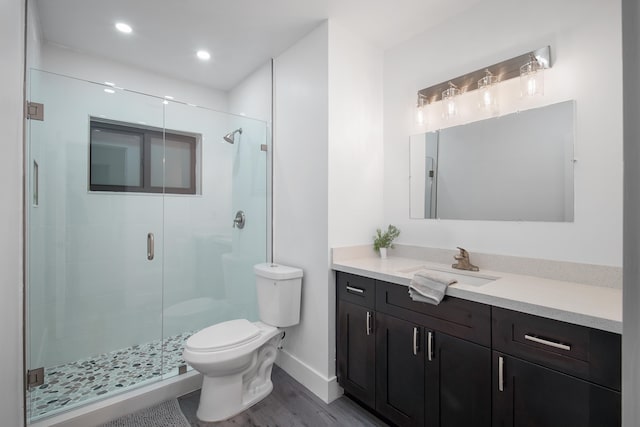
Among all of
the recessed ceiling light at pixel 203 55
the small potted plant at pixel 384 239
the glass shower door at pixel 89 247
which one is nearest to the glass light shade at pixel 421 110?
the small potted plant at pixel 384 239

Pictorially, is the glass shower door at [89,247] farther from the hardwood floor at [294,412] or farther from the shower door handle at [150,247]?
the hardwood floor at [294,412]

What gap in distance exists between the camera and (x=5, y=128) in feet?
3.88

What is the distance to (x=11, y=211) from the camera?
51.9 inches

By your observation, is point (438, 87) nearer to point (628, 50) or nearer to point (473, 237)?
point (473, 237)

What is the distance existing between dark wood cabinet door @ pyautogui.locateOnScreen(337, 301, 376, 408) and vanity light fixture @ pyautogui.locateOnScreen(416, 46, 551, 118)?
1442 millimetres

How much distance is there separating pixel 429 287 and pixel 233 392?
4.49 ft

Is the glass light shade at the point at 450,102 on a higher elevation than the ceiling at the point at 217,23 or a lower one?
lower

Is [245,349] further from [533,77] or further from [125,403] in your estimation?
[533,77]

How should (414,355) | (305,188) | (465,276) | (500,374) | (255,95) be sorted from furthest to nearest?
(255,95)
(305,188)
(465,276)
(414,355)
(500,374)

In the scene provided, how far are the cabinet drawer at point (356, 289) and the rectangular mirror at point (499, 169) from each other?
68cm

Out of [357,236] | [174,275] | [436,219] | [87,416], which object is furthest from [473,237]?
[87,416]

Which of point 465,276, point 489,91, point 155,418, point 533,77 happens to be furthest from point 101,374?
point 533,77

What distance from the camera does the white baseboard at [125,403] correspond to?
171cm

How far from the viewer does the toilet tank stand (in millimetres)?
2146
